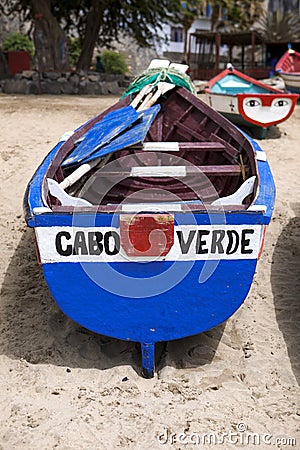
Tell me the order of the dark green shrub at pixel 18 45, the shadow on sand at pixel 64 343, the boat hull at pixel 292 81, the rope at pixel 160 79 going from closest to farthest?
the shadow on sand at pixel 64 343 → the rope at pixel 160 79 → the boat hull at pixel 292 81 → the dark green shrub at pixel 18 45

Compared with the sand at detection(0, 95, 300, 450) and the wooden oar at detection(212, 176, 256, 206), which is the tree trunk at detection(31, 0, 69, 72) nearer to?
the sand at detection(0, 95, 300, 450)

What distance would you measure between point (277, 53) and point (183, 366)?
19.3 m

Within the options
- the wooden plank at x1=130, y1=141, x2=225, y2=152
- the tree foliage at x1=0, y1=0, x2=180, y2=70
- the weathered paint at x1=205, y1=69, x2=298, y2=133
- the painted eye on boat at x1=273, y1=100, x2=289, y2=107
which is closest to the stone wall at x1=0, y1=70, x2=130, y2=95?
the tree foliage at x1=0, y1=0, x2=180, y2=70

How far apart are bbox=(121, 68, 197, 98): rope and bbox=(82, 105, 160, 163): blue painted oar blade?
89 cm

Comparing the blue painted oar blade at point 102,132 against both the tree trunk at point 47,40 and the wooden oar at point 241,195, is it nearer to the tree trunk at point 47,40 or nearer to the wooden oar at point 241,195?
the wooden oar at point 241,195

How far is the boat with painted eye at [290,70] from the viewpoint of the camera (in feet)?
42.3

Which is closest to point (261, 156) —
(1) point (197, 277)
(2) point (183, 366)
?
(1) point (197, 277)

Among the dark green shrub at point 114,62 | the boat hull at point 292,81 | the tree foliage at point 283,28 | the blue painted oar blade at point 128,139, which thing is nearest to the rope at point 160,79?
the blue painted oar blade at point 128,139

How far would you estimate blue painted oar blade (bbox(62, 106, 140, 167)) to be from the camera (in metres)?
4.37

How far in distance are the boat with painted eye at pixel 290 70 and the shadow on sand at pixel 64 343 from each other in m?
10.5

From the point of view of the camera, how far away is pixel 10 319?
4.04 metres

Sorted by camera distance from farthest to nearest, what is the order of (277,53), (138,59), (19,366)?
(138,59), (277,53), (19,366)

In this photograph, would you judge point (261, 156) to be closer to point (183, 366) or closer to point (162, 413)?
point (183, 366)

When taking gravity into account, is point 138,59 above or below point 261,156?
below
